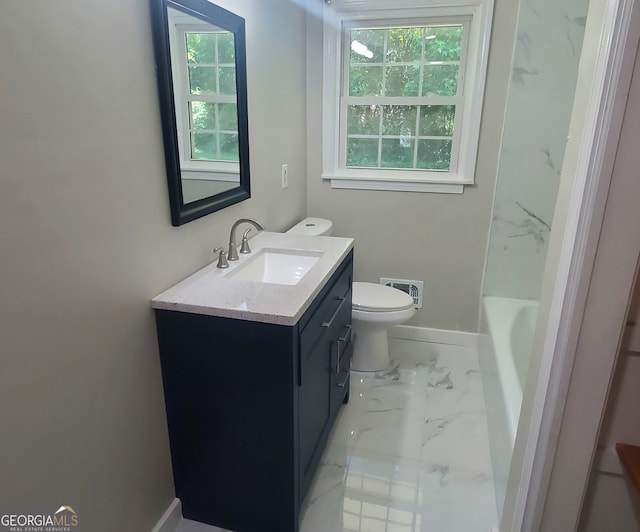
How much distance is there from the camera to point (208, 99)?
1.65m

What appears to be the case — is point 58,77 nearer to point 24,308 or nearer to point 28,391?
point 24,308

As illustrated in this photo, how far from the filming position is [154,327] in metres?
1.43

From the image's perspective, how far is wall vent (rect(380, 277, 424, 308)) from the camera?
2.92 metres

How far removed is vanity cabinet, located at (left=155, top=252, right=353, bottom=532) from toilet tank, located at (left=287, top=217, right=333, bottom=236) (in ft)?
2.86

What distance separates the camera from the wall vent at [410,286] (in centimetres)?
292

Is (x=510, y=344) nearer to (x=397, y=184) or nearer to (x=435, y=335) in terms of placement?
(x=435, y=335)

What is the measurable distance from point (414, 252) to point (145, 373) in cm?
191

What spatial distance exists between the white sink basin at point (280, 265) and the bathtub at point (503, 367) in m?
1.00

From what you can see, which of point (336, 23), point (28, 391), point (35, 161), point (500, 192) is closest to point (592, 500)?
point (28, 391)

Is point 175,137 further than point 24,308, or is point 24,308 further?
point 175,137

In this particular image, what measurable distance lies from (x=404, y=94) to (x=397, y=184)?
0.53 meters

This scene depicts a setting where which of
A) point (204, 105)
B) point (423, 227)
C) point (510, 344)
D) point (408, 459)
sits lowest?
point (408, 459)

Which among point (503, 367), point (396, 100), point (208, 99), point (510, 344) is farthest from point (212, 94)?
point (510, 344)

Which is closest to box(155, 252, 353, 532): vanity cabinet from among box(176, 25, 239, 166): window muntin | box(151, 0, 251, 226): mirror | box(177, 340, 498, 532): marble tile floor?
box(177, 340, 498, 532): marble tile floor
